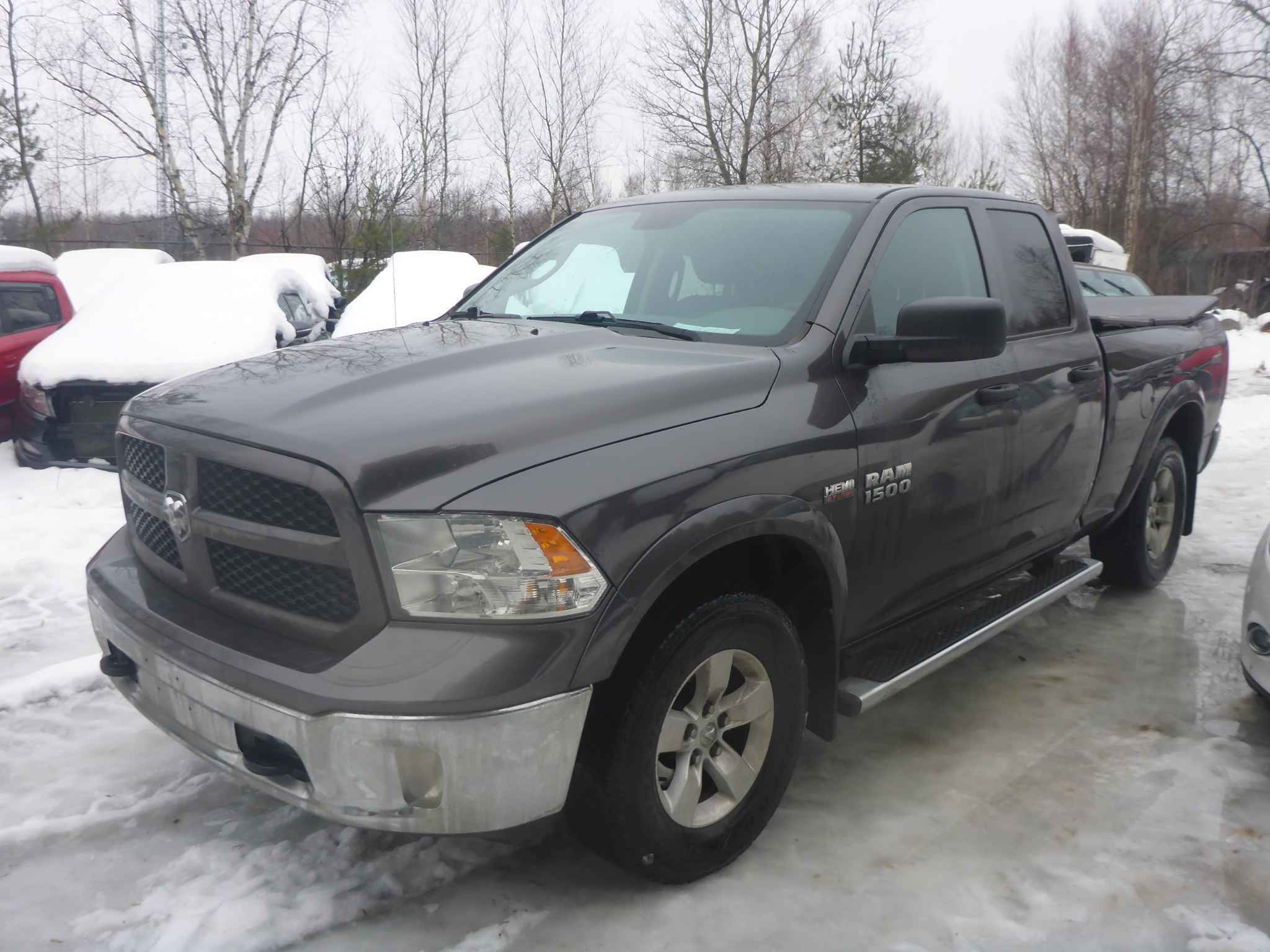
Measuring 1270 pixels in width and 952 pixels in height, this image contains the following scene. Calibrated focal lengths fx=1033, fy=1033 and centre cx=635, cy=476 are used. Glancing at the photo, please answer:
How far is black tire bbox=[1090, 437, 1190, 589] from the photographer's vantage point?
4.86 metres

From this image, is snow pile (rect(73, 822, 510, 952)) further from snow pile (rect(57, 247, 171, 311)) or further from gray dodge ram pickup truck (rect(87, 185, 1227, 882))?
snow pile (rect(57, 247, 171, 311))

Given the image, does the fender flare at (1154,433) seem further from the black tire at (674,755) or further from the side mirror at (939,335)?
the black tire at (674,755)

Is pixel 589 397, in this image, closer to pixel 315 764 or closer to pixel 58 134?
pixel 315 764

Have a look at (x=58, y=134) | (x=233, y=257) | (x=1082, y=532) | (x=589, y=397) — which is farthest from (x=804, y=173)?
(x=589, y=397)

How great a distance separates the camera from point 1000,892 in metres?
2.72

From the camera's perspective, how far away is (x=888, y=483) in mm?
3000

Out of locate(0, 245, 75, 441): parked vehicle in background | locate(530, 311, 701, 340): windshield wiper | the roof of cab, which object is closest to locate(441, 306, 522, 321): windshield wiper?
locate(530, 311, 701, 340): windshield wiper

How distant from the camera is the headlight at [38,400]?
7004 millimetres

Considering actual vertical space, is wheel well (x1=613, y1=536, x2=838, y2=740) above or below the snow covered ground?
above

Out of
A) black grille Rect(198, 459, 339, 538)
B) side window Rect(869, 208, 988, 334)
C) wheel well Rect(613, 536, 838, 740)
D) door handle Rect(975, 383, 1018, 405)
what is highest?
side window Rect(869, 208, 988, 334)

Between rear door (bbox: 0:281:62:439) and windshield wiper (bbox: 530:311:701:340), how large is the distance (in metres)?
5.76

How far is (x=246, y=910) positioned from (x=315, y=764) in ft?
2.26

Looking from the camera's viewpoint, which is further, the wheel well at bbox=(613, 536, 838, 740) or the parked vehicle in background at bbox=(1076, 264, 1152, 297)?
the parked vehicle in background at bbox=(1076, 264, 1152, 297)

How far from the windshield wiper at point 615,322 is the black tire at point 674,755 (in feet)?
2.92
